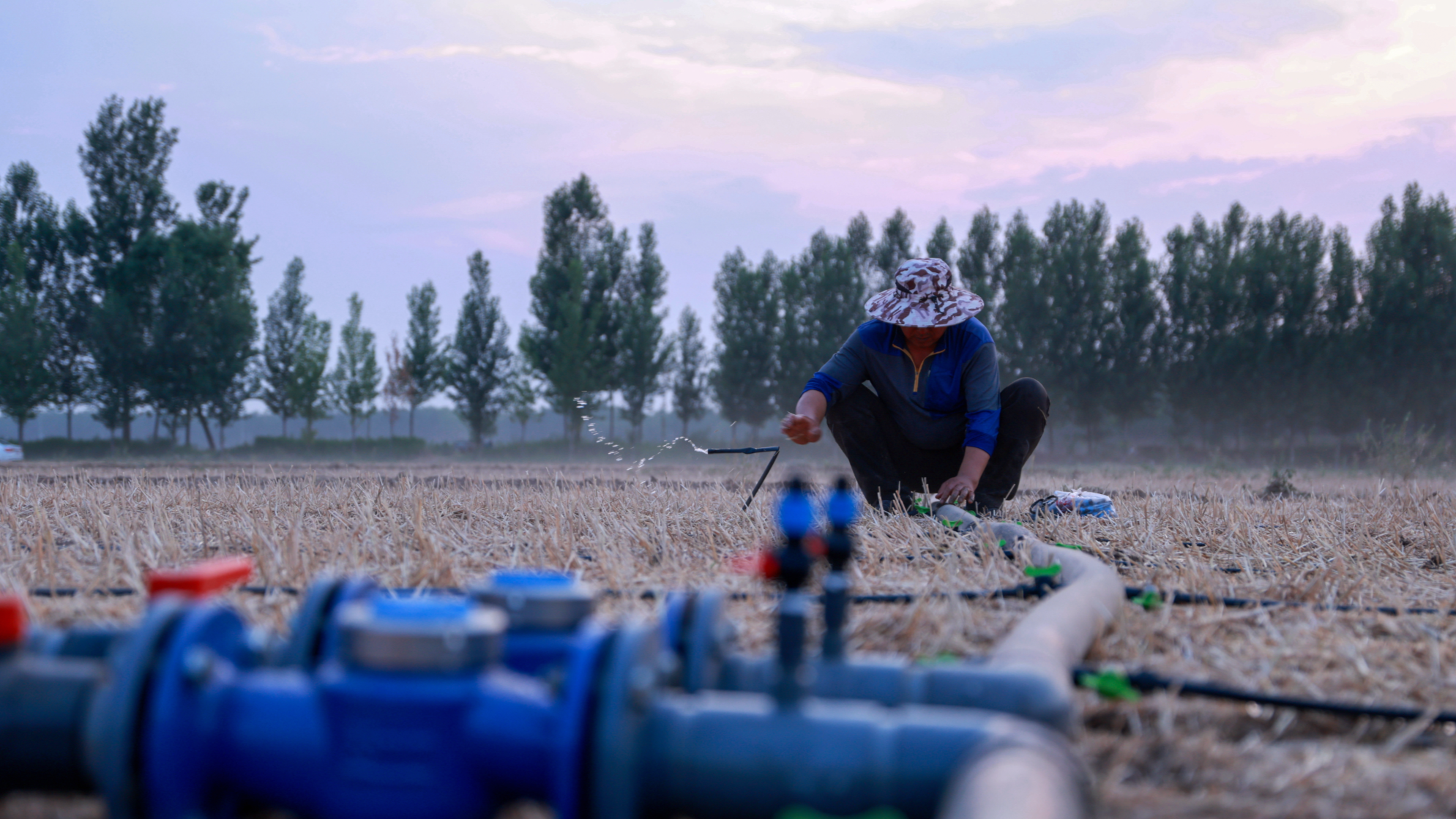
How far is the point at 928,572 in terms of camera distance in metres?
2.54

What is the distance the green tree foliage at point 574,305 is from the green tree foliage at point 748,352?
5.27 m

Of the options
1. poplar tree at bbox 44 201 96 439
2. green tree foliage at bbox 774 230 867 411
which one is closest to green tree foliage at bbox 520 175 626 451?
green tree foliage at bbox 774 230 867 411

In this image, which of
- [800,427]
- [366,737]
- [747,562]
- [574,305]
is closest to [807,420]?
[800,427]

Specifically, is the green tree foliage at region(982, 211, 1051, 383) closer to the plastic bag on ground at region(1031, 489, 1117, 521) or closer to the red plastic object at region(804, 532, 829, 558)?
the plastic bag on ground at region(1031, 489, 1117, 521)

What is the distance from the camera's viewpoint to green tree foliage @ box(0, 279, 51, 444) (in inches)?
1138

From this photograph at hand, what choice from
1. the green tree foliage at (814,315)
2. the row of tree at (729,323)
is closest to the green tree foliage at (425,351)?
the row of tree at (729,323)

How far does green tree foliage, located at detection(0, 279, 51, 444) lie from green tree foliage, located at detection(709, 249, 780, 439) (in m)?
24.1

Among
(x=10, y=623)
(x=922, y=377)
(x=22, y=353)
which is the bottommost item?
(x=10, y=623)

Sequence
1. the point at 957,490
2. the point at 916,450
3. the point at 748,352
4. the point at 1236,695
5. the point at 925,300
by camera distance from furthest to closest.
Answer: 1. the point at 748,352
2. the point at 916,450
3. the point at 925,300
4. the point at 957,490
5. the point at 1236,695

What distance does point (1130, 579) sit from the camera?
2615mm

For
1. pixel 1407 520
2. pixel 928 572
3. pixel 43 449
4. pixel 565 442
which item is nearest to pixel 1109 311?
pixel 565 442

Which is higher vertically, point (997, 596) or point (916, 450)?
point (916, 450)

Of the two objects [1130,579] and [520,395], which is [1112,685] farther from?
[520,395]

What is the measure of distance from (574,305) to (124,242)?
53.4ft
